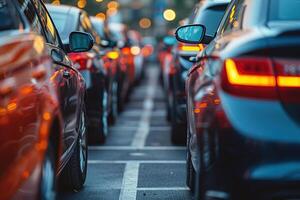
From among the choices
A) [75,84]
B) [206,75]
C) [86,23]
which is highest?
[206,75]

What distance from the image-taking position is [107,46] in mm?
12789

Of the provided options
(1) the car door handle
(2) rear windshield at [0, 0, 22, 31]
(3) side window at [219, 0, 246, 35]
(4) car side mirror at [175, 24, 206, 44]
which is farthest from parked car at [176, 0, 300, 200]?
(4) car side mirror at [175, 24, 206, 44]

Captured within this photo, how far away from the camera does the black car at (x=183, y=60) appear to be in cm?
1013

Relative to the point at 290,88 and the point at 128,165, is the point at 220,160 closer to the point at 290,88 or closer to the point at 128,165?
the point at 290,88

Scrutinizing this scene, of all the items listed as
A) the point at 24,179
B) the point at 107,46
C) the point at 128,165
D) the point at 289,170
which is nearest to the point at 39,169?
the point at 24,179

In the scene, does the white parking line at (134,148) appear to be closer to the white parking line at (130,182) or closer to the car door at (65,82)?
the white parking line at (130,182)

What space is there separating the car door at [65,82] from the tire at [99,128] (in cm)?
363

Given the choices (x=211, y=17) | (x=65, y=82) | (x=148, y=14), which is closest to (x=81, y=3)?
(x=211, y=17)

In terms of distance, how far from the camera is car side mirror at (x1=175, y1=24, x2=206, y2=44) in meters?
7.06

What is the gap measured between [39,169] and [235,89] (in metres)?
1.18

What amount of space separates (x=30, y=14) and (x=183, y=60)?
15.1 feet

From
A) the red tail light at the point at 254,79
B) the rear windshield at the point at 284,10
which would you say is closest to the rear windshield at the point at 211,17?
the rear windshield at the point at 284,10

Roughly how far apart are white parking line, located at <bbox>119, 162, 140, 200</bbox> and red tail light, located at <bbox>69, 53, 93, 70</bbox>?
4.96 ft

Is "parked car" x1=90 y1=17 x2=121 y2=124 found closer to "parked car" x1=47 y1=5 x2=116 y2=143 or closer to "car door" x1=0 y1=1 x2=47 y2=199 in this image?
"parked car" x1=47 y1=5 x2=116 y2=143
